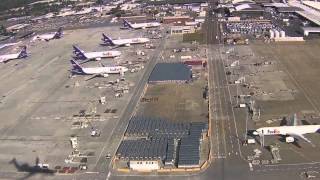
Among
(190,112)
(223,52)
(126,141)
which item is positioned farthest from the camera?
(223,52)

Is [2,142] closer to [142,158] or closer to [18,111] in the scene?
[18,111]

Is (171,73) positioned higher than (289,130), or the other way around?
(289,130)

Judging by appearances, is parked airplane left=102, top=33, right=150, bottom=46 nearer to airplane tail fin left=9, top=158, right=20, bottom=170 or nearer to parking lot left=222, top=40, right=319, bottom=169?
parking lot left=222, top=40, right=319, bottom=169

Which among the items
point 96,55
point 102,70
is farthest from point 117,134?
point 96,55

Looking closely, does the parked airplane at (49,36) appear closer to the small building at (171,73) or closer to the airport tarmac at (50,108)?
the airport tarmac at (50,108)

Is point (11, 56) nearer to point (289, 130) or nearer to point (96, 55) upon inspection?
point (96, 55)

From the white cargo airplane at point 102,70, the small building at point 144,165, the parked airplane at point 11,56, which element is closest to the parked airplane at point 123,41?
the parked airplane at point 11,56

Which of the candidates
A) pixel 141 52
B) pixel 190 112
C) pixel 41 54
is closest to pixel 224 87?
pixel 190 112

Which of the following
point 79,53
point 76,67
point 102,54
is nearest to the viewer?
point 76,67
